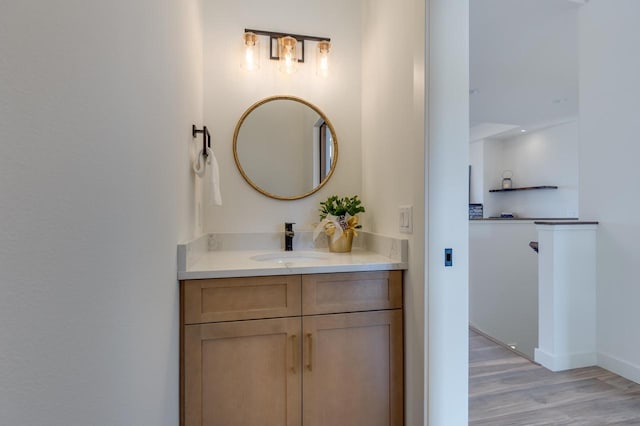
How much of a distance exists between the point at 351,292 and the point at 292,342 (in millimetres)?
342

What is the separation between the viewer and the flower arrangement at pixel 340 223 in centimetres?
189

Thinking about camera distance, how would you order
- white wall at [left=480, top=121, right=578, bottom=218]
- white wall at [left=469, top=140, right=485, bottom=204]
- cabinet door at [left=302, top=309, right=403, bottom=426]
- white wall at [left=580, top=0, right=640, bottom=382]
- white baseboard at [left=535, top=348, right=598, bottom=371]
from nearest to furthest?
1. cabinet door at [left=302, top=309, right=403, bottom=426]
2. white wall at [left=580, top=0, right=640, bottom=382]
3. white baseboard at [left=535, top=348, right=598, bottom=371]
4. white wall at [left=480, top=121, right=578, bottom=218]
5. white wall at [left=469, top=140, right=485, bottom=204]

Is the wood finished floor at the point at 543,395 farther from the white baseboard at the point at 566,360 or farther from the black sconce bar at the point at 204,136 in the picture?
the black sconce bar at the point at 204,136

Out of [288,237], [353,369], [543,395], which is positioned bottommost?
[543,395]

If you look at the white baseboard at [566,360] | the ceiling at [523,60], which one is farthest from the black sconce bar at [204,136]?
the white baseboard at [566,360]

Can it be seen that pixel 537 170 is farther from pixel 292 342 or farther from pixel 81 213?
pixel 81 213

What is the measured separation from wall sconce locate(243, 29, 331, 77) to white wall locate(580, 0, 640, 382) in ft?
6.52

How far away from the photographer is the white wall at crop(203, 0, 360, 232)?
200cm

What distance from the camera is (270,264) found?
148cm

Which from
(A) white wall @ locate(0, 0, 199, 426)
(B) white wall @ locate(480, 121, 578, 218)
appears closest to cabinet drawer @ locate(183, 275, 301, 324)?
(A) white wall @ locate(0, 0, 199, 426)

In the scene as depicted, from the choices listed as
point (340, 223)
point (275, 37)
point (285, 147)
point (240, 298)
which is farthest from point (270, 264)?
point (275, 37)

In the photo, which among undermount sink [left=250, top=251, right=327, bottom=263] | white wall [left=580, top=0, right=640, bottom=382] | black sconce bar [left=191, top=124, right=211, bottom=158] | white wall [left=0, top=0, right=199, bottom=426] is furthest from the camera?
white wall [left=580, top=0, right=640, bottom=382]

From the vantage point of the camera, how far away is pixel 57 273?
1.53 ft

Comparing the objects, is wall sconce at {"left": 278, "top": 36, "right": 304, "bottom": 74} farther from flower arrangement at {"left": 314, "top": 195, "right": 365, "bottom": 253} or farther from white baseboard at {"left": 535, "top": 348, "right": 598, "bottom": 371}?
white baseboard at {"left": 535, "top": 348, "right": 598, "bottom": 371}
